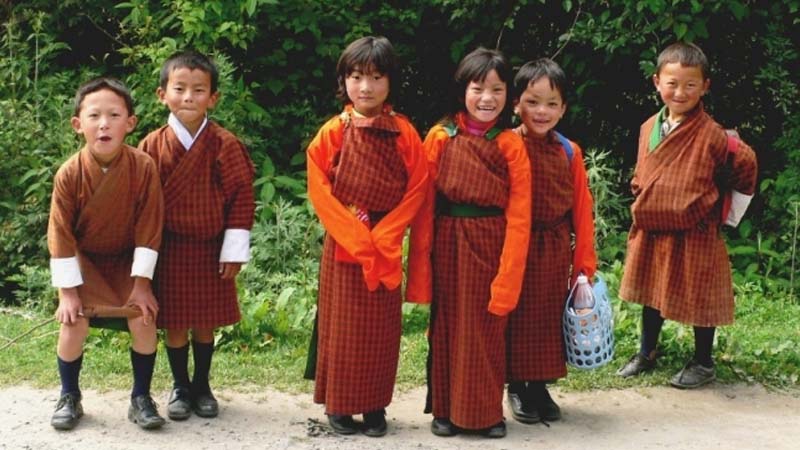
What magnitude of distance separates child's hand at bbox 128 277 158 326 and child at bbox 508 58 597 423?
147 cm

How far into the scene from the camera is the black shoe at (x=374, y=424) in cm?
421

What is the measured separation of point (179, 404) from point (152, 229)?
778 millimetres

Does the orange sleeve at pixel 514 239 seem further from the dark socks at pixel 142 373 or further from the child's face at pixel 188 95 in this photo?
the dark socks at pixel 142 373

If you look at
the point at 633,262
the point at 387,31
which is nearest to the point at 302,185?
the point at 387,31

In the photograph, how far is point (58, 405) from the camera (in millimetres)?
4215

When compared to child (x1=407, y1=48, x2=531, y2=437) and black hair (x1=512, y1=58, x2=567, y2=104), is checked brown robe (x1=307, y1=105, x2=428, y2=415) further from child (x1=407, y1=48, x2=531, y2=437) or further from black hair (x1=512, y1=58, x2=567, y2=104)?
black hair (x1=512, y1=58, x2=567, y2=104)

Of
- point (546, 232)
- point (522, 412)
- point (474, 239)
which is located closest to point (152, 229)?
point (474, 239)

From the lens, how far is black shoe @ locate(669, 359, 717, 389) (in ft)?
16.1

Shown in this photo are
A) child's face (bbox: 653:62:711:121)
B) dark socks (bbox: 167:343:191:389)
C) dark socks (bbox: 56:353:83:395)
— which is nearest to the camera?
dark socks (bbox: 56:353:83:395)

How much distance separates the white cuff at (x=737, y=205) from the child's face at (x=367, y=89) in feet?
5.78

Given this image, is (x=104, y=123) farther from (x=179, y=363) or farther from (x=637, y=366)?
(x=637, y=366)

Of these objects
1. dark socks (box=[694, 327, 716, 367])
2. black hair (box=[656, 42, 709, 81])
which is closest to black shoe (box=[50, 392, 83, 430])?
dark socks (box=[694, 327, 716, 367])

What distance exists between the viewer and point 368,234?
159 inches

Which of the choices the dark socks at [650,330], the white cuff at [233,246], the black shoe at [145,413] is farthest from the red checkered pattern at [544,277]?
the black shoe at [145,413]
